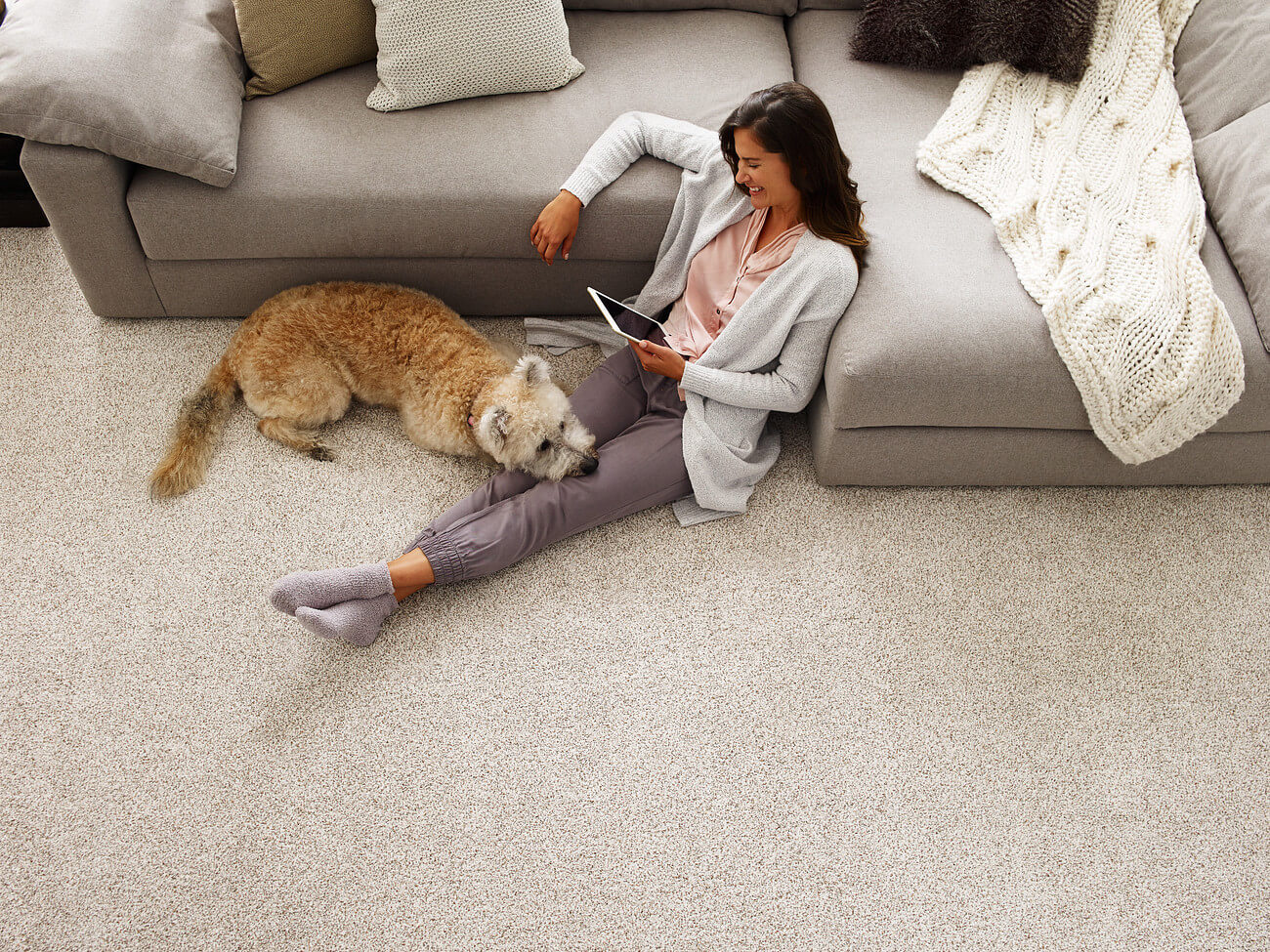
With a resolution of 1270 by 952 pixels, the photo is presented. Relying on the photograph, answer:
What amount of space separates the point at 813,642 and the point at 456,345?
1.04 metres

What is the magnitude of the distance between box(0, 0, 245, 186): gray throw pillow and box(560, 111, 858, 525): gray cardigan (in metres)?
0.79

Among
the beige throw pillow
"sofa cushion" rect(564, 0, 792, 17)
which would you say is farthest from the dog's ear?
"sofa cushion" rect(564, 0, 792, 17)

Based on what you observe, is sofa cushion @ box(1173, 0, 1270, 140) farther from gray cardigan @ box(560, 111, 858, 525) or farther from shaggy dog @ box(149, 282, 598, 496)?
shaggy dog @ box(149, 282, 598, 496)

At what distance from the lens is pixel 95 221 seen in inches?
72.7

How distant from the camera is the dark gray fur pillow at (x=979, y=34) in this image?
1.94m

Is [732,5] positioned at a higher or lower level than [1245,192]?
higher

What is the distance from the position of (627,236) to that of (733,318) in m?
0.38

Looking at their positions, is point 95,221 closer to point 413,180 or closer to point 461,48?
point 413,180

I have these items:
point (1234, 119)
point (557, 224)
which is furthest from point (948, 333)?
point (1234, 119)

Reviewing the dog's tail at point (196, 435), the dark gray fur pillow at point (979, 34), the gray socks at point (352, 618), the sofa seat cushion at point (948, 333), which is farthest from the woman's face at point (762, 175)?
the dog's tail at point (196, 435)

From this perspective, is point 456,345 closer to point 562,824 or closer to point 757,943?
point 562,824

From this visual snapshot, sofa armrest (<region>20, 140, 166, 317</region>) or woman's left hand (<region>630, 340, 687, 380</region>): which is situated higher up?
sofa armrest (<region>20, 140, 166, 317</region>)

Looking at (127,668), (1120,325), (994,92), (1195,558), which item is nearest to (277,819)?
(127,668)

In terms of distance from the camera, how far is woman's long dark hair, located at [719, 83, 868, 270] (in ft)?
4.84
